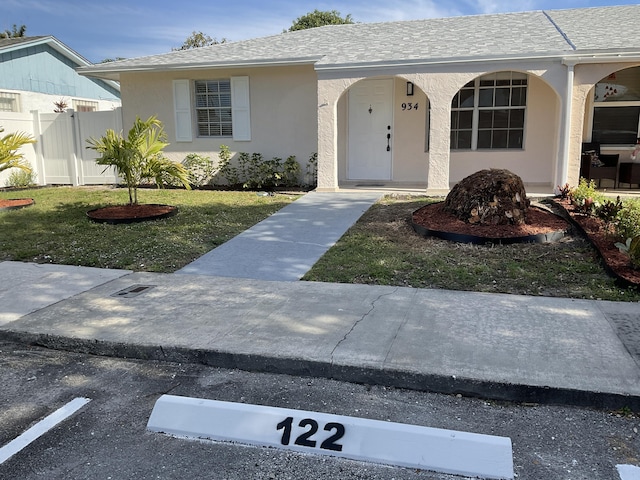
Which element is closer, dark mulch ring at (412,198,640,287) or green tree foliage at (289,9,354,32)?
dark mulch ring at (412,198,640,287)

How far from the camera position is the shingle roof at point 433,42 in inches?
442

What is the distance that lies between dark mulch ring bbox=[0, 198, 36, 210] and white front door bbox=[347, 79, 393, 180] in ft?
24.4

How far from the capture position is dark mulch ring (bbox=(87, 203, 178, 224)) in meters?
9.35

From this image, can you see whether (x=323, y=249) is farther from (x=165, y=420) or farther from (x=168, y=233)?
(x=165, y=420)

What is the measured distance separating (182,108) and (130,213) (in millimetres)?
5240

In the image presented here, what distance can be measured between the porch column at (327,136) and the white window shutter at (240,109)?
7.87 ft

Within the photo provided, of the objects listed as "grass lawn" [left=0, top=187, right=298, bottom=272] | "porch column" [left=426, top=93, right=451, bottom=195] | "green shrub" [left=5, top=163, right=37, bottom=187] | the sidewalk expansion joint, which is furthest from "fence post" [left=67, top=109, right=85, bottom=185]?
the sidewalk expansion joint

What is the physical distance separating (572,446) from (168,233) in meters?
6.83

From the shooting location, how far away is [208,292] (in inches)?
230

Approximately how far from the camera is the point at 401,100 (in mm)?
13320

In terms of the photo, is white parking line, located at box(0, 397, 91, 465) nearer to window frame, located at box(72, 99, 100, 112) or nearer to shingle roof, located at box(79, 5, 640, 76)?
shingle roof, located at box(79, 5, 640, 76)

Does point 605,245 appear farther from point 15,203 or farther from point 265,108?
point 15,203

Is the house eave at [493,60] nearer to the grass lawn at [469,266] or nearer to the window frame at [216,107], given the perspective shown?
the window frame at [216,107]

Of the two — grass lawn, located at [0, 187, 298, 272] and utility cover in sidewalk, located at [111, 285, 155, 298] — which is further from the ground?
grass lawn, located at [0, 187, 298, 272]
